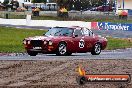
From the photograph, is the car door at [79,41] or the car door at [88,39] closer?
the car door at [79,41]

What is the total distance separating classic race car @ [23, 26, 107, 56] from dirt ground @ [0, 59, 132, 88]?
9.89 feet

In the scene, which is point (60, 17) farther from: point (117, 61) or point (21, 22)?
point (117, 61)

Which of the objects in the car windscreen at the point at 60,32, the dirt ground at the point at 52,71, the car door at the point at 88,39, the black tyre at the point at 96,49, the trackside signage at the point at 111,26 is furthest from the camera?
the trackside signage at the point at 111,26

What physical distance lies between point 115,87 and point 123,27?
35704 millimetres

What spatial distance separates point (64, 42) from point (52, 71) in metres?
6.31

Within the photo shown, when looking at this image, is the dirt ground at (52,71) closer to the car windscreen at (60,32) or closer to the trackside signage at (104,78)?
the trackside signage at (104,78)

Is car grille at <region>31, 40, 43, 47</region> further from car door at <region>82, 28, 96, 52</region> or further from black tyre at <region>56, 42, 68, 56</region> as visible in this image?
car door at <region>82, 28, 96, 52</region>

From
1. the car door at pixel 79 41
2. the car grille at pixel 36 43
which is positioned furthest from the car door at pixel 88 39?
the car grille at pixel 36 43

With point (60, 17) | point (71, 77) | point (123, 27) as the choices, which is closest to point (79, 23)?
point (123, 27)

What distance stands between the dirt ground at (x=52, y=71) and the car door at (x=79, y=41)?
152 inches

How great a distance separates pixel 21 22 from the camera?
61406 mm

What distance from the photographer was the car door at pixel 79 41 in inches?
916

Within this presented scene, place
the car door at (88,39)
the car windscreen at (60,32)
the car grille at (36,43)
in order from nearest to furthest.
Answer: the car grille at (36,43)
the car windscreen at (60,32)
the car door at (88,39)

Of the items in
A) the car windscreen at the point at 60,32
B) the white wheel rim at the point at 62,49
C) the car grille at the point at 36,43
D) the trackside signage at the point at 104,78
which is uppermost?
the car windscreen at the point at 60,32
